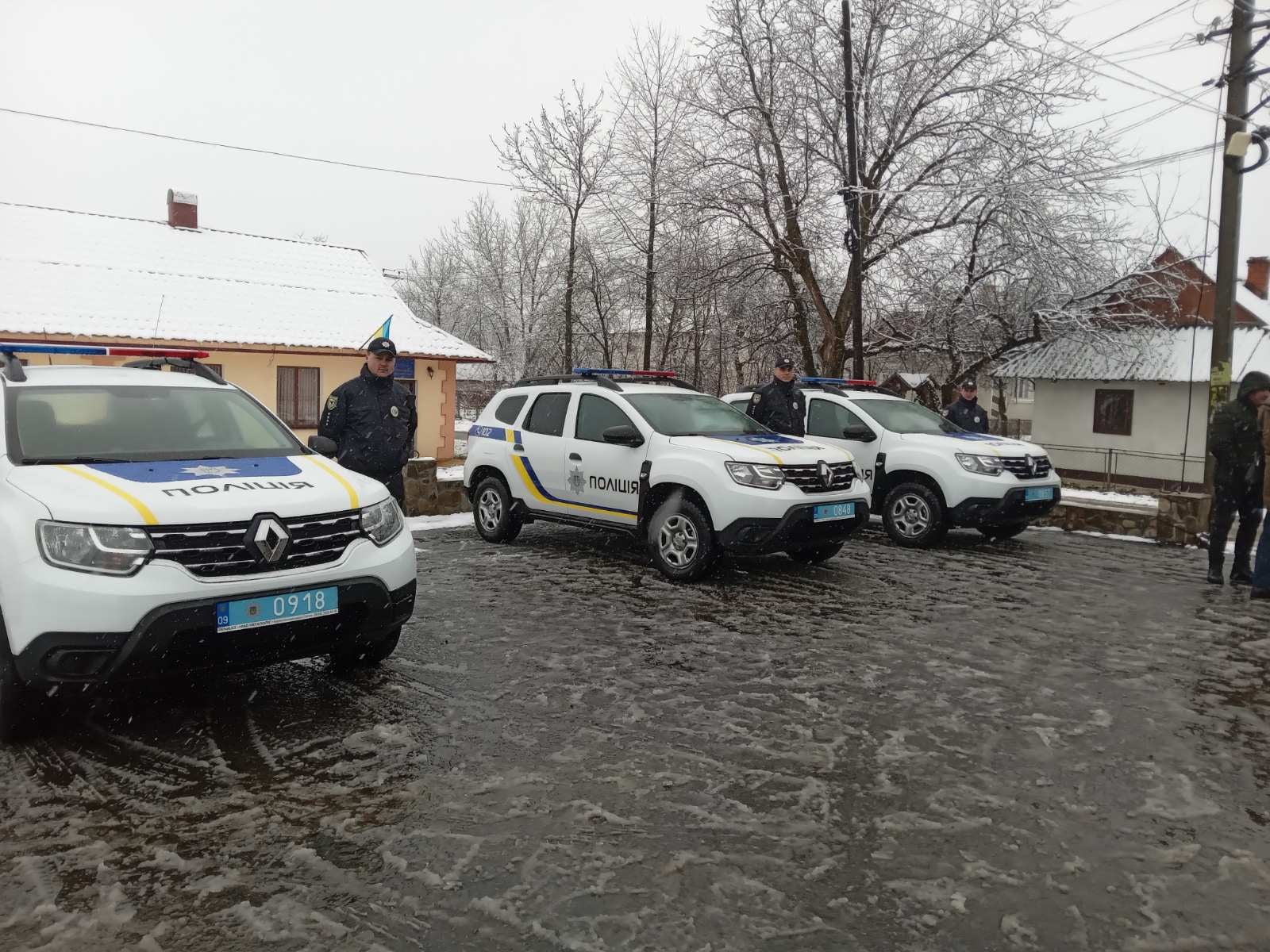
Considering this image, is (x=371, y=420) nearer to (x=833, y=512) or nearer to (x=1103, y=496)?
(x=833, y=512)

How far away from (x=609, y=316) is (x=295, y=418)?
45.3 ft

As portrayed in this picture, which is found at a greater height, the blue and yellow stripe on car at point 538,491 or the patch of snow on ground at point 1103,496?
the blue and yellow stripe on car at point 538,491

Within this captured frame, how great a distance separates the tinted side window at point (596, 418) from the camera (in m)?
8.59

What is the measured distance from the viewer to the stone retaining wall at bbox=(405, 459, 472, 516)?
12.1 meters

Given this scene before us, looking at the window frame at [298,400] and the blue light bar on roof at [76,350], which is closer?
the blue light bar on roof at [76,350]

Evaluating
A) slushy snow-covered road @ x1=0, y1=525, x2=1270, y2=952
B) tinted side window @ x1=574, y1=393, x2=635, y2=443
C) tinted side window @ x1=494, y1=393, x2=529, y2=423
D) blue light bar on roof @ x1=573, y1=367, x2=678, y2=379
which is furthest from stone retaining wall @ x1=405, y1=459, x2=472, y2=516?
slushy snow-covered road @ x1=0, y1=525, x2=1270, y2=952

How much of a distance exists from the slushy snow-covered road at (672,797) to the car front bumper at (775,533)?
1.16 m

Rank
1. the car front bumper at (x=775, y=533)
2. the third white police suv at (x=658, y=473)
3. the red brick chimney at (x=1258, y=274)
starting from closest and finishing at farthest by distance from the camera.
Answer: the car front bumper at (x=775, y=533) < the third white police suv at (x=658, y=473) < the red brick chimney at (x=1258, y=274)

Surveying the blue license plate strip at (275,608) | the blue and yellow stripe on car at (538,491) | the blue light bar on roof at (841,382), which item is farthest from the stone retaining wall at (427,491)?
the blue license plate strip at (275,608)

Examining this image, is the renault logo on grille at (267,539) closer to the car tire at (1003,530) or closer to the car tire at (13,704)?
the car tire at (13,704)

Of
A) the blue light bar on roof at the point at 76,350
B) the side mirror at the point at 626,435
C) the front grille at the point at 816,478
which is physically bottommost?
the front grille at the point at 816,478

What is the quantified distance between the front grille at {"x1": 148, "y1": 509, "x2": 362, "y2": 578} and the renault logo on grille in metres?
0.02

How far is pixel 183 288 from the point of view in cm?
2270

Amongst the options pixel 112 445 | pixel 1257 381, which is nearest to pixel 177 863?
pixel 112 445
